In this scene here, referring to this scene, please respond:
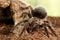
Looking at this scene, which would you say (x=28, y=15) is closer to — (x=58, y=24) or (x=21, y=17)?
(x=21, y=17)

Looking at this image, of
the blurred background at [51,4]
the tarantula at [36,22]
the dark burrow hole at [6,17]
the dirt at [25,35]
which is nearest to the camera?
the dirt at [25,35]

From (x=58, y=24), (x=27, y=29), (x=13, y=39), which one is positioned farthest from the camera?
(x=58, y=24)

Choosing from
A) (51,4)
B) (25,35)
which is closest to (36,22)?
(25,35)

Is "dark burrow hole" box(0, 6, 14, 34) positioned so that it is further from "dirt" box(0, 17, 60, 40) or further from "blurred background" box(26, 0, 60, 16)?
"blurred background" box(26, 0, 60, 16)

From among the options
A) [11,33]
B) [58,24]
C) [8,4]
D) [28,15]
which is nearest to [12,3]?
[8,4]

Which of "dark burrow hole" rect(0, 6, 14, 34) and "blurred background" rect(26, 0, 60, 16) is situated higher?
"blurred background" rect(26, 0, 60, 16)

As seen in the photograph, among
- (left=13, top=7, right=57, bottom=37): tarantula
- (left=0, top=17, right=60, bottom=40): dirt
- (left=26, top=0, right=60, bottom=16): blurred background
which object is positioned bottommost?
(left=0, top=17, right=60, bottom=40): dirt

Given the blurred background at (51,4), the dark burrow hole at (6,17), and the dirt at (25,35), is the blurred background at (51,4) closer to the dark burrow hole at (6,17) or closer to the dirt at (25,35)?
the dark burrow hole at (6,17)

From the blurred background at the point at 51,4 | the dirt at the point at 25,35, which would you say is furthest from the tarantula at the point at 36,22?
the blurred background at the point at 51,4

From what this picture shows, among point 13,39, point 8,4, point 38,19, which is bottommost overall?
point 13,39

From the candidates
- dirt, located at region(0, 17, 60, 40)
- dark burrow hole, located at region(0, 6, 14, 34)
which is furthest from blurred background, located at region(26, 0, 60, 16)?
dirt, located at region(0, 17, 60, 40)

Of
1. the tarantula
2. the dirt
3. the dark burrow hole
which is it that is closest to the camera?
the dirt
